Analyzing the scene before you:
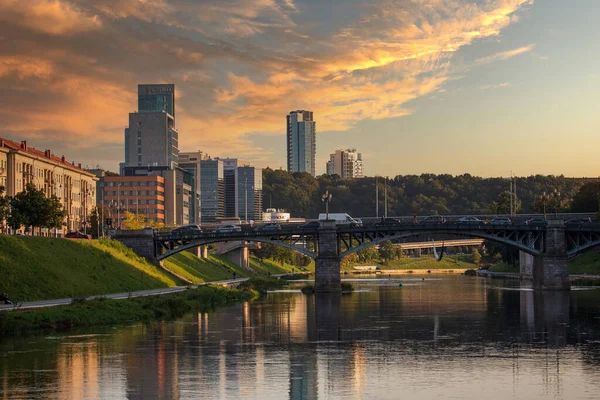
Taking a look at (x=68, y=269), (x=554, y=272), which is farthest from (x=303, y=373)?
(x=554, y=272)

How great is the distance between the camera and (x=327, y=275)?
129750 mm

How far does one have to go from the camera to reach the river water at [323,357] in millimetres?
41688

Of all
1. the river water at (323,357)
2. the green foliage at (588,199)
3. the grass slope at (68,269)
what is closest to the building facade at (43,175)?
the grass slope at (68,269)

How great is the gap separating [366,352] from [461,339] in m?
10.2

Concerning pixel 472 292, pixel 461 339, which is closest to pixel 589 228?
pixel 472 292

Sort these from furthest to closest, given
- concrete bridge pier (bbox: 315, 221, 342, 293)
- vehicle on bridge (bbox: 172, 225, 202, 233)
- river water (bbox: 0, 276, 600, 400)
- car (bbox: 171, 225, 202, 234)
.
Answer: vehicle on bridge (bbox: 172, 225, 202, 233) < car (bbox: 171, 225, 202, 234) < concrete bridge pier (bbox: 315, 221, 342, 293) < river water (bbox: 0, 276, 600, 400)

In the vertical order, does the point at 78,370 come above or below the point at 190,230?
below

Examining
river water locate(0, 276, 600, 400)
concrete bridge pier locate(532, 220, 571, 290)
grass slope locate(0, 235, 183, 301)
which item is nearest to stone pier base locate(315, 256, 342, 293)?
grass slope locate(0, 235, 183, 301)

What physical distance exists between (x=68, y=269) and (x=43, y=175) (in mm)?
77780

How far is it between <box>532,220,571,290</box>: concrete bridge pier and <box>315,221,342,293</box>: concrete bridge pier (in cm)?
3021

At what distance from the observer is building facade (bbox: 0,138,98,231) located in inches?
5969

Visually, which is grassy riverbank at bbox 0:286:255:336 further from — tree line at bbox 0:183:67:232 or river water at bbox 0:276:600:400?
tree line at bbox 0:183:67:232

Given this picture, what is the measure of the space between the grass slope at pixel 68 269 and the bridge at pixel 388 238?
6.87 meters

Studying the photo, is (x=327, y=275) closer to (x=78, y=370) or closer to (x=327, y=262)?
(x=327, y=262)
